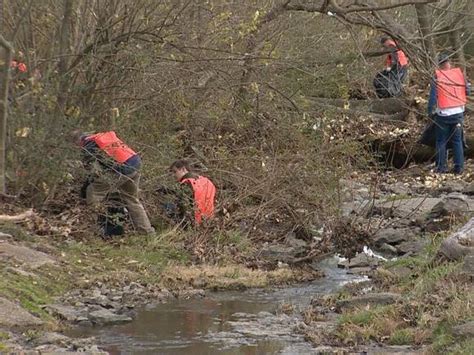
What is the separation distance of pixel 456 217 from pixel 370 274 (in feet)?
6.61

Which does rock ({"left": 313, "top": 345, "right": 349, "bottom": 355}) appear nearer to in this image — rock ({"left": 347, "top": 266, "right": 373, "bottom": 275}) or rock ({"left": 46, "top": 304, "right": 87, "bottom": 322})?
rock ({"left": 46, "top": 304, "right": 87, "bottom": 322})

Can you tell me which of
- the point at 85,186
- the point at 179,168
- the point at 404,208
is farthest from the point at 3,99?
the point at 404,208

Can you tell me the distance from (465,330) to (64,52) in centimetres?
691

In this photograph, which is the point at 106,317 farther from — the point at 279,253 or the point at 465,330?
the point at 279,253

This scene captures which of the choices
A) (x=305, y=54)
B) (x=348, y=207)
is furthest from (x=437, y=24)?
(x=348, y=207)

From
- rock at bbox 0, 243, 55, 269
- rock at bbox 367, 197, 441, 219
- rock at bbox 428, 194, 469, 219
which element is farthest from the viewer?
rock at bbox 367, 197, 441, 219

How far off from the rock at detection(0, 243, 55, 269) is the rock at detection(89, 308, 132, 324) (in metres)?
1.42

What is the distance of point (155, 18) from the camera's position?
12.5 metres

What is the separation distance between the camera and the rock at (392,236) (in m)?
13.1

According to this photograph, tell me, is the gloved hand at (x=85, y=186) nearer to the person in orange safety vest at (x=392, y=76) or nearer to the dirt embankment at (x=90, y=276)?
the dirt embankment at (x=90, y=276)

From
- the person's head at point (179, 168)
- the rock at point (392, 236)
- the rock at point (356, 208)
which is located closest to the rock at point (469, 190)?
the rock at point (356, 208)

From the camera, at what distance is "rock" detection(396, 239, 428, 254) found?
494 inches

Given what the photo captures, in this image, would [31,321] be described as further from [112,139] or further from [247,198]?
[247,198]

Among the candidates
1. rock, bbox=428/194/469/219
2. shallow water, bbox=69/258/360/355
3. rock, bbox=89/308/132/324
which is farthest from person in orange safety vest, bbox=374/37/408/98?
rock, bbox=89/308/132/324
